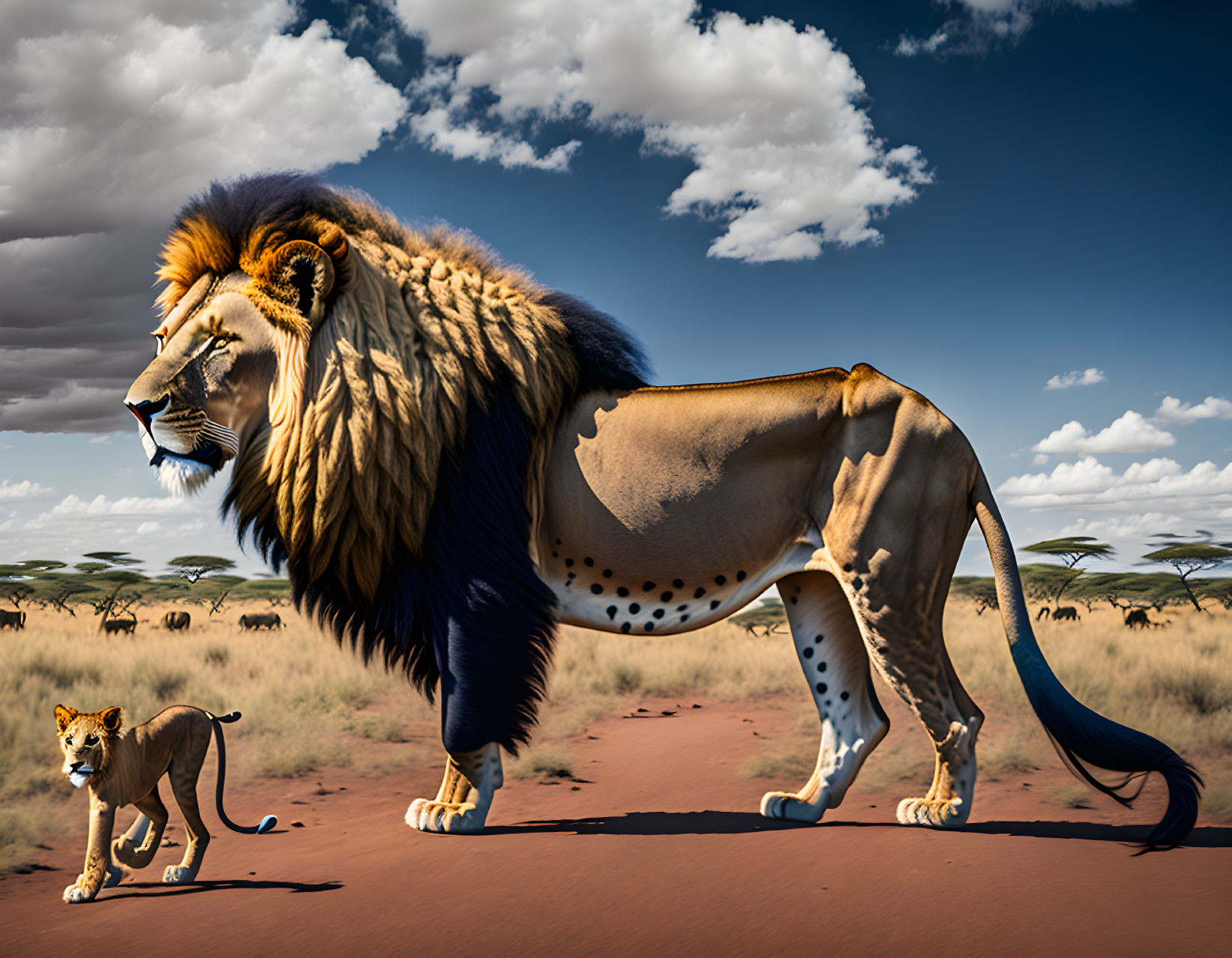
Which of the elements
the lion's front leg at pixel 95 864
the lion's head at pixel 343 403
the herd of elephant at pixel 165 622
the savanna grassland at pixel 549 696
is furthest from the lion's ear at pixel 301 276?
the herd of elephant at pixel 165 622

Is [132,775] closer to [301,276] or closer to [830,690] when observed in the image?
[301,276]

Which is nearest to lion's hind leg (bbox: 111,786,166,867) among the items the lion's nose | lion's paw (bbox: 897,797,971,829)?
the lion's nose

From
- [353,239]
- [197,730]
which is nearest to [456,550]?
[197,730]

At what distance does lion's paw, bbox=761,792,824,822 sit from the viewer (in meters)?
4.83

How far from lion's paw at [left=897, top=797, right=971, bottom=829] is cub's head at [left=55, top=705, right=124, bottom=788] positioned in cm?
371

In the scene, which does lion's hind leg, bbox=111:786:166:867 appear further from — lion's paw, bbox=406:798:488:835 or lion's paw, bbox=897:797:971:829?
lion's paw, bbox=897:797:971:829

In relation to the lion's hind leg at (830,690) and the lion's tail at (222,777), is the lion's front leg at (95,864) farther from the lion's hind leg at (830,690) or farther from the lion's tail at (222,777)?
the lion's hind leg at (830,690)

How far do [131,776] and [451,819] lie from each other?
5.17ft

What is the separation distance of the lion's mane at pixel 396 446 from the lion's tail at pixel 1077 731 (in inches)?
Answer: 93.2

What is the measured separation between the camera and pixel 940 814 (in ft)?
15.0

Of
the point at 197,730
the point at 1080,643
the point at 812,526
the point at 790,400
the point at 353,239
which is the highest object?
the point at 353,239

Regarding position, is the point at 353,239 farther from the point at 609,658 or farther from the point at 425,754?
the point at 609,658

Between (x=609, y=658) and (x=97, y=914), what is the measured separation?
29.5 ft

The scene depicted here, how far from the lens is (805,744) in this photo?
7.45 m
